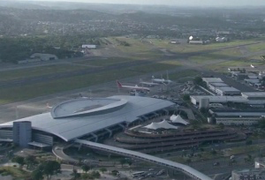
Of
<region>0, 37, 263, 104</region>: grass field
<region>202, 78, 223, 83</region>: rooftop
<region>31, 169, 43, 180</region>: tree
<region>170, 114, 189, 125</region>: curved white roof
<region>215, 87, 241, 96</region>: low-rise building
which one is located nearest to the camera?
<region>31, 169, 43, 180</region>: tree

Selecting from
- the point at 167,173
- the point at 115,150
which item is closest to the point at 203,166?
the point at 167,173

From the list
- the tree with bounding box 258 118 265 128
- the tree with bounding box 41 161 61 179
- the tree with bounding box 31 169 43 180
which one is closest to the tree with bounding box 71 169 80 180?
the tree with bounding box 41 161 61 179

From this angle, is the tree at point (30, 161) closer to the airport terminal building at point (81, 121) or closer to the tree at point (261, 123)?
the airport terminal building at point (81, 121)

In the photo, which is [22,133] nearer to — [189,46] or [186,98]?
[186,98]

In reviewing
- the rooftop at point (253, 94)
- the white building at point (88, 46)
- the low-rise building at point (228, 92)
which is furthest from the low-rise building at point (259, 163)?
the white building at point (88, 46)

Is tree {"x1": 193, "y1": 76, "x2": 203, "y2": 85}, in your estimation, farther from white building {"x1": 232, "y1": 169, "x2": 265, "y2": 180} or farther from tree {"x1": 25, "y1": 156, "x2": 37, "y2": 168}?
white building {"x1": 232, "y1": 169, "x2": 265, "y2": 180}
